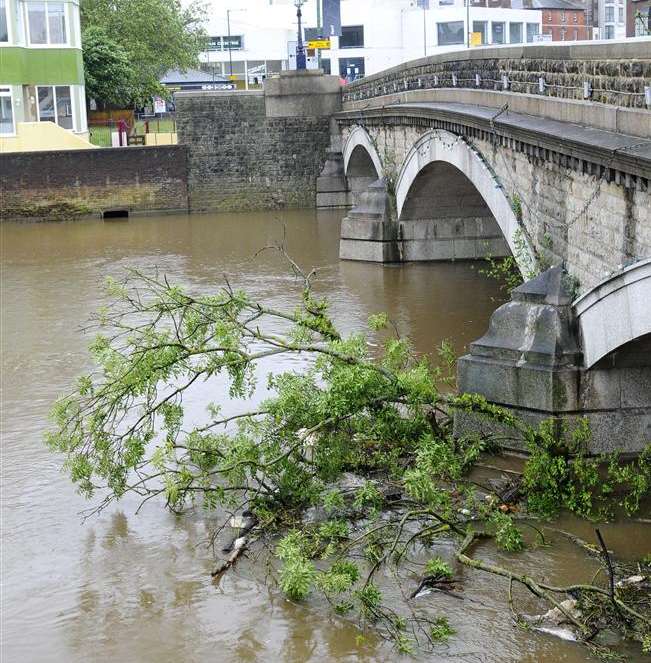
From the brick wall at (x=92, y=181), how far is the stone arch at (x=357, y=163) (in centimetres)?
460

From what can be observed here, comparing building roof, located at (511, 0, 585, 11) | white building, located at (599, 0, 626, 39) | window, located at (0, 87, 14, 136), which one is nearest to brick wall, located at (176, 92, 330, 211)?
window, located at (0, 87, 14, 136)

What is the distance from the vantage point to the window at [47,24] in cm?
3712

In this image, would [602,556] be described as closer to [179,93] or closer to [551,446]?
[551,446]

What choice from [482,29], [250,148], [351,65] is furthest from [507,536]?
[351,65]

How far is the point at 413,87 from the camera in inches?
893

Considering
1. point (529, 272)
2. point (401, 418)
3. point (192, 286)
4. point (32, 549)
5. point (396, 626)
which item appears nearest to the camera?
point (396, 626)

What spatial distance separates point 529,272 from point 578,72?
2.15 meters

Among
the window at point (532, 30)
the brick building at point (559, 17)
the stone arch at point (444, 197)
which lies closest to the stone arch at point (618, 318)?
the stone arch at point (444, 197)

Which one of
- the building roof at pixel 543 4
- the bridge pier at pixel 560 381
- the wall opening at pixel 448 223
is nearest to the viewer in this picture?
the bridge pier at pixel 560 381

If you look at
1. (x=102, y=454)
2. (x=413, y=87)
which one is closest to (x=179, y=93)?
(x=413, y=87)

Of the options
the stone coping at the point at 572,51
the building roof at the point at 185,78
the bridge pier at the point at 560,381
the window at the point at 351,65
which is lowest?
the bridge pier at the point at 560,381

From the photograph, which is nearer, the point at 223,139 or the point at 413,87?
the point at 413,87

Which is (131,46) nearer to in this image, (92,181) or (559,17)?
(92,181)

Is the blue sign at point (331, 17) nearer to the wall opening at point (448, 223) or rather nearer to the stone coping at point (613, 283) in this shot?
the wall opening at point (448, 223)
